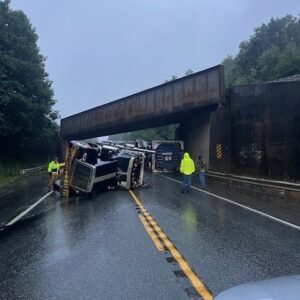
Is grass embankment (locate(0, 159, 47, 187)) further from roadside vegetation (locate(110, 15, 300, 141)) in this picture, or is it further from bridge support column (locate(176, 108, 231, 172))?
roadside vegetation (locate(110, 15, 300, 141))

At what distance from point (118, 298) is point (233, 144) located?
24712 mm

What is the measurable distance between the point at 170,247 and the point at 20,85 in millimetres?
42694

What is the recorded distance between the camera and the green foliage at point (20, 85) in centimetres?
4547

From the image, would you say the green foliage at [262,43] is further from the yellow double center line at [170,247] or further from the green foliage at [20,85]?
the yellow double center line at [170,247]

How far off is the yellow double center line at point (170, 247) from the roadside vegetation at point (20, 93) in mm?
31757

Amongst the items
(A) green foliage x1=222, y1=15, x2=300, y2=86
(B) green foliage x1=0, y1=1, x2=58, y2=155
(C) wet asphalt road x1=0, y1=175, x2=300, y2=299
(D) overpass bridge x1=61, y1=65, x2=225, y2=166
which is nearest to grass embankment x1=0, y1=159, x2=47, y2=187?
(B) green foliage x1=0, y1=1, x2=58, y2=155

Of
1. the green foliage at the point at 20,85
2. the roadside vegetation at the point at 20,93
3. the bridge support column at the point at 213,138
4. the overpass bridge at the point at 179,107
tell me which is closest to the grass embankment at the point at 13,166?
the roadside vegetation at the point at 20,93

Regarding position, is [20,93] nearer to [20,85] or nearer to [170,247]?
[20,85]

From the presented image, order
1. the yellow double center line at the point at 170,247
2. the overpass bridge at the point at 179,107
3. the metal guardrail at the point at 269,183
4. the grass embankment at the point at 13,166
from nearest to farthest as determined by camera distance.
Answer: the yellow double center line at the point at 170,247 → the metal guardrail at the point at 269,183 → the overpass bridge at the point at 179,107 → the grass embankment at the point at 13,166

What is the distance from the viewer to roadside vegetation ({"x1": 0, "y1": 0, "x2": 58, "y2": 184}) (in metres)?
45.3

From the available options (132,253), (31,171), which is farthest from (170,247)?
(31,171)

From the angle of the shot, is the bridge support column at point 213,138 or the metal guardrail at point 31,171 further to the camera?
the metal guardrail at point 31,171

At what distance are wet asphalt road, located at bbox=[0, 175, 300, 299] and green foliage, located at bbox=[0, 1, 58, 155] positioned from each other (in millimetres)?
32505

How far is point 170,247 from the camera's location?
26.4 ft
